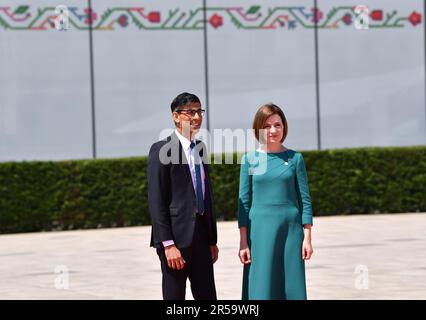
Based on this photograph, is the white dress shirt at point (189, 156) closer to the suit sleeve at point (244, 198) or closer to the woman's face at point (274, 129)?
the suit sleeve at point (244, 198)

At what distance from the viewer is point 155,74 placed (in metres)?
21.7

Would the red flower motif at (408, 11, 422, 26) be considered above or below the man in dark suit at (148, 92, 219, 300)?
above

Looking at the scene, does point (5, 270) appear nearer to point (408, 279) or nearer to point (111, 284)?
point (111, 284)

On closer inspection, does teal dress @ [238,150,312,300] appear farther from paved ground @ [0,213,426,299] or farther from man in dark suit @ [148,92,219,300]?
paved ground @ [0,213,426,299]

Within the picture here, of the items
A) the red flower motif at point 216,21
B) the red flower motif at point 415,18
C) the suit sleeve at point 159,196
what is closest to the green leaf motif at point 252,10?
the red flower motif at point 216,21

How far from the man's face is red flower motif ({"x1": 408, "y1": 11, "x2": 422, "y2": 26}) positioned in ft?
55.2

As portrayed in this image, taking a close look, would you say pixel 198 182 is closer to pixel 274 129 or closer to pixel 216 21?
pixel 274 129

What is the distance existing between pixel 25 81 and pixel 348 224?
22.2ft

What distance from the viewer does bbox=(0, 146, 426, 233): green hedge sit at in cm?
1986

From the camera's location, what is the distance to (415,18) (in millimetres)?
22984

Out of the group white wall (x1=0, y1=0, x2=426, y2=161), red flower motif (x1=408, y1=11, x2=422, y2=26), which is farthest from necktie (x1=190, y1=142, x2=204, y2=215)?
red flower motif (x1=408, y1=11, x2=422, y2=26)

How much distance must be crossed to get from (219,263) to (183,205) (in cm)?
715

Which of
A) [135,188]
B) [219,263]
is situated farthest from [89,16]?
[219,263]

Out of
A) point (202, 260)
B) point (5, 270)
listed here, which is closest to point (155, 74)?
point (5, 270)
